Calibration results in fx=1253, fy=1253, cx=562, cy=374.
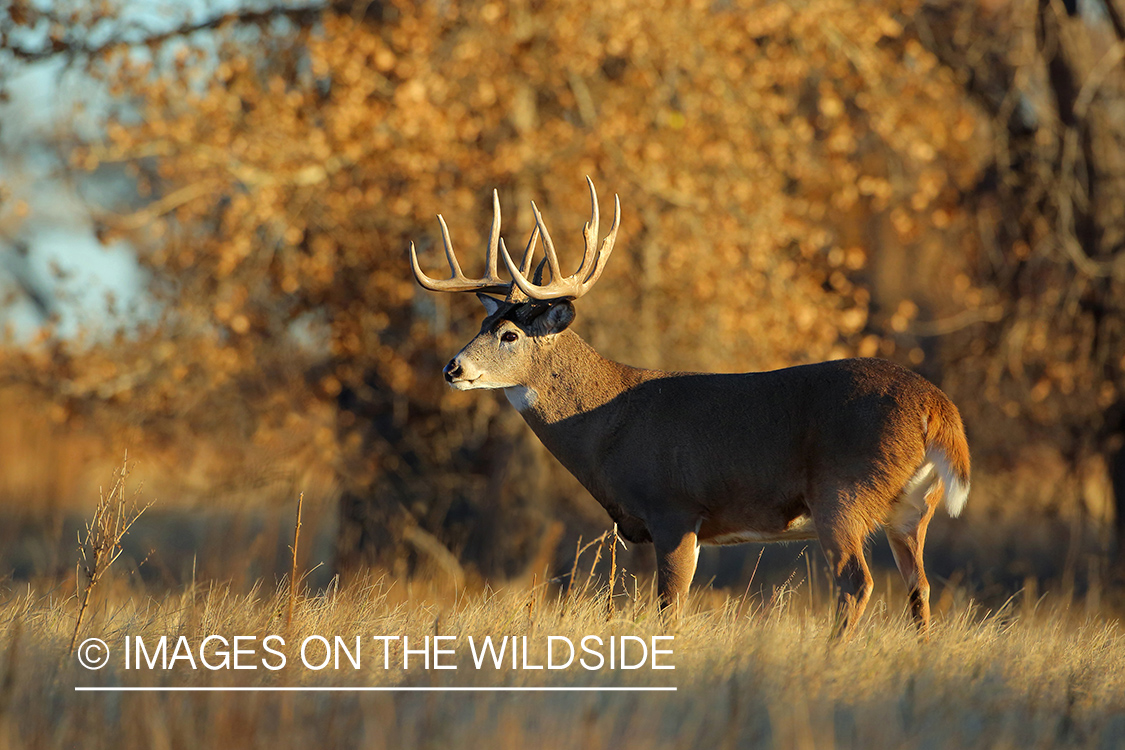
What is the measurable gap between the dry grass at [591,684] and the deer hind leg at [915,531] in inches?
8.2

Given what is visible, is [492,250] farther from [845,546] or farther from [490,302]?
[845,546]

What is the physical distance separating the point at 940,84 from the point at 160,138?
745 centimetres

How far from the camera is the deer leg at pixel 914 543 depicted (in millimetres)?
6242

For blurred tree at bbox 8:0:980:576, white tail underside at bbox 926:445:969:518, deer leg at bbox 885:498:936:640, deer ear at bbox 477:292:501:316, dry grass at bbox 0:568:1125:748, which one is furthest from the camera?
blurred tree at bbox 8:0:980:576

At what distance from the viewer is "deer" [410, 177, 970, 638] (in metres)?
6.07

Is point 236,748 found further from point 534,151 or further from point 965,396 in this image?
point 965,396

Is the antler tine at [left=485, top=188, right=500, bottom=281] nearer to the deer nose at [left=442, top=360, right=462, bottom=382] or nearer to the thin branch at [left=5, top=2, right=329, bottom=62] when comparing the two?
the deer nose at [left=442, top=360, right=462, bottom=382]

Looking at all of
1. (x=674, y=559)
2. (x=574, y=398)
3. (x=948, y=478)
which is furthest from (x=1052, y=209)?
(x=674, y=559)

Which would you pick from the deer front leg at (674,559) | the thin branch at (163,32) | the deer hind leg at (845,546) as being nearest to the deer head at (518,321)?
the deer front leg at (674,559)

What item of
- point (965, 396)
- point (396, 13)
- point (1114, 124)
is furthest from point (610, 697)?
point (1114, 124)

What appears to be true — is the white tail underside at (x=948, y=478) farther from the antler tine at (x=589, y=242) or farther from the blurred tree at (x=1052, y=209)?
the blurred tree at (x=1052, y=209)

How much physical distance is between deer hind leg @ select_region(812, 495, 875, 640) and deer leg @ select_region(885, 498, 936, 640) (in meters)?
0.33

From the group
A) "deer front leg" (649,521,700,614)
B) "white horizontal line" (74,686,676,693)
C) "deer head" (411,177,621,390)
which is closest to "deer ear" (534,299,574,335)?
"deer head" (411,177,621,390)

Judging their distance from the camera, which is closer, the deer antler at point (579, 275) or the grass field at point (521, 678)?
the grass field at point (521, 678)
